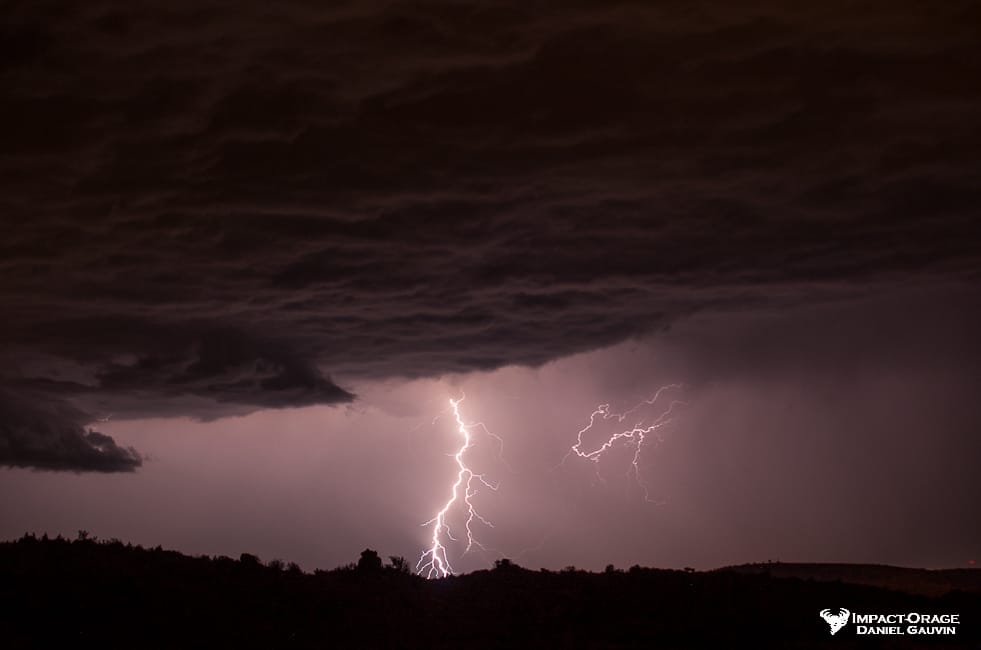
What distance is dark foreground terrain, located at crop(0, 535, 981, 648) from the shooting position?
1977 centimetres

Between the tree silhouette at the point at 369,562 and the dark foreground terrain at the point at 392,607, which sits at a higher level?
the tree silhouette at the point at 369,562

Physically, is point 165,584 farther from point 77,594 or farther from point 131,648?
point 131,648

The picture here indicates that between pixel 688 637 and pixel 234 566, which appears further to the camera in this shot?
pixel 234 566

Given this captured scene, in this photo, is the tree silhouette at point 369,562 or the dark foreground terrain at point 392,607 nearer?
the dark foreground terrain at point 392,607

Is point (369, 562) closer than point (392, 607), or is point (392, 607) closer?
point (392, 607)

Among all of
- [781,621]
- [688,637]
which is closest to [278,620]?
[688,637]

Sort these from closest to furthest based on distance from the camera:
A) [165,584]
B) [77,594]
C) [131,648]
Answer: [131,648] → [77,594] → [165,584]

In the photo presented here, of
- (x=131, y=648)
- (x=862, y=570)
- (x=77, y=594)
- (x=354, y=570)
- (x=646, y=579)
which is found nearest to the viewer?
(x=131, y=648)

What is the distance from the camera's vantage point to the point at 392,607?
23969 mm

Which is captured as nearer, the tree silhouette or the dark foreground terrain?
the dark foreground terrain

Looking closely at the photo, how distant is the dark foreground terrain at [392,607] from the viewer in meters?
19.8

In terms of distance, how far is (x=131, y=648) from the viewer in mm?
18359

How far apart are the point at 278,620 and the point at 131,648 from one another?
144 inches

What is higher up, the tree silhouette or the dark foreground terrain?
the tree silhouette
